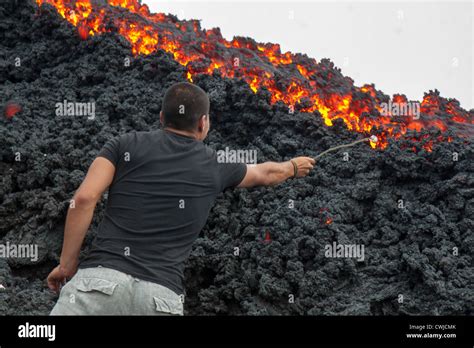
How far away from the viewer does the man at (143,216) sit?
140 inches

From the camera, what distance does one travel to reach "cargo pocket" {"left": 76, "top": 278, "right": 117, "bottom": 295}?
3504mm

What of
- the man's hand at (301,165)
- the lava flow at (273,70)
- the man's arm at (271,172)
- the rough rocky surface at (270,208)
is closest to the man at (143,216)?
the man's arm at (271,172)

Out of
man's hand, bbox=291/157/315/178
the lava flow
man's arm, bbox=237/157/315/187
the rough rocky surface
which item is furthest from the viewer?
the lava flow

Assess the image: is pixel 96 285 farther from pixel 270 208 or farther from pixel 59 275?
pixel 270 208

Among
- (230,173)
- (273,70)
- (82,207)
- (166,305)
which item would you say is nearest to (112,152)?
(82,207)

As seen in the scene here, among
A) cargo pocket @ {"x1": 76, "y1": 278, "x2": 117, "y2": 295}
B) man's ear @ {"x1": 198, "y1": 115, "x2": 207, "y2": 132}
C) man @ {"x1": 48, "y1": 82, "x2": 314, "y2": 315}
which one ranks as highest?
man's ear @ {"x1": 198, "y1": 115, "x2": 207, "y2": 132}

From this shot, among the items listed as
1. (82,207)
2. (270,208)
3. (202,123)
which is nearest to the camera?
(82,207)

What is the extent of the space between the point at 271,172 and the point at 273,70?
16.4 ft

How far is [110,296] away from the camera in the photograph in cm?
352

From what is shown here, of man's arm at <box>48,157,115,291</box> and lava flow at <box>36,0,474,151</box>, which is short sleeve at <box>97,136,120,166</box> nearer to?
man's arm at <box>48,157,115,291</box>

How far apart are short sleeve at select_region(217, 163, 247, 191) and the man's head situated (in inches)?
11.4

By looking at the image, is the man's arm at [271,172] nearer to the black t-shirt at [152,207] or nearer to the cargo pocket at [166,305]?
the black t-shirt at [152,207]

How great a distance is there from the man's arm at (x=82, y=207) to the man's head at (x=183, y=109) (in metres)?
0.48

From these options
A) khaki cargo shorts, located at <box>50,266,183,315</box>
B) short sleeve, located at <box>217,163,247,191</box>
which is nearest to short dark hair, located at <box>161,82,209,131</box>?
short sleeve, located at <box>217,163,247,191</box>
